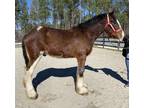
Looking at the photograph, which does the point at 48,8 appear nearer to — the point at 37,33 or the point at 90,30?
the point at 37,33

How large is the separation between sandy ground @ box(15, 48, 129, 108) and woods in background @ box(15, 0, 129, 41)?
230 millimetres

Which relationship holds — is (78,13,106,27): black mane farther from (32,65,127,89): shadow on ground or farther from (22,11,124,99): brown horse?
(32,65,127,89): shadow on ground

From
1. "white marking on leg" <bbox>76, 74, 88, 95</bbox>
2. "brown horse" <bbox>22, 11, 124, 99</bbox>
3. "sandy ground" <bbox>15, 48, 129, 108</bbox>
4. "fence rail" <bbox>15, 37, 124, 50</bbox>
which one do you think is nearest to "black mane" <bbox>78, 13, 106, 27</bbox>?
"brown horse" <bbox>22, 11, 124, 99</bbox>

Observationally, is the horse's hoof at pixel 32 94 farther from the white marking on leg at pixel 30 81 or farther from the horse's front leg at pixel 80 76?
the horse's front leg at pixel 80 76

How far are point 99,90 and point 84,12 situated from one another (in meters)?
0.60

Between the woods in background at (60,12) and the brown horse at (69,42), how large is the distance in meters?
0.05

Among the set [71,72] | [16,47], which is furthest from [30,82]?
[71,72]

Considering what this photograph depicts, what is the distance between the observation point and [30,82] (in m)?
2.14

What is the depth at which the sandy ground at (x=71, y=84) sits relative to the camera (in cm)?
208

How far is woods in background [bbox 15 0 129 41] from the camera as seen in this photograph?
2.13 metres

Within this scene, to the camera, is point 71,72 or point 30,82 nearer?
point 30,82
